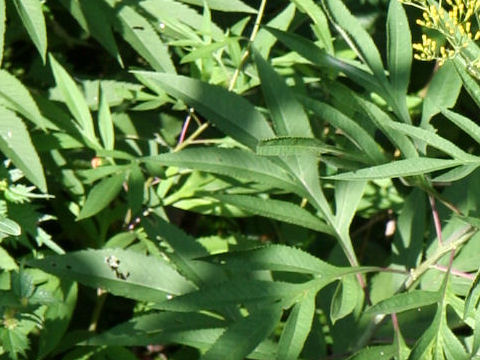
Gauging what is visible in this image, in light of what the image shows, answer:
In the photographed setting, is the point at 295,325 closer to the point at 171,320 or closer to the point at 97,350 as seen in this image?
the point at 171,320

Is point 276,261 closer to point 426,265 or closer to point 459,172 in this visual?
point 426,265

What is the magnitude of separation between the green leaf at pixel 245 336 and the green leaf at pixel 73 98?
57cm

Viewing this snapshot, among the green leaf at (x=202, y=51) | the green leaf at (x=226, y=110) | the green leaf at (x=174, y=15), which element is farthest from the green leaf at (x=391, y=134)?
the green leaf at (x=174, y=15)

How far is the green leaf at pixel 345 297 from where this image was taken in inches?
67.4

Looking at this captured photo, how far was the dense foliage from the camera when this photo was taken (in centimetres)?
170

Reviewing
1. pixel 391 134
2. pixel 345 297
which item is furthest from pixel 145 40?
pixel 345 297

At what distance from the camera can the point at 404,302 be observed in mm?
1653

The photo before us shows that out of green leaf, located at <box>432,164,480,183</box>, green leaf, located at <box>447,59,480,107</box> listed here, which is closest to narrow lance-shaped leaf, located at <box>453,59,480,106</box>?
green leaf, located at <box>447,59,480,107</box>

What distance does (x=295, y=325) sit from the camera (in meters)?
1.71

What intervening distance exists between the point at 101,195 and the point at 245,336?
0.46m

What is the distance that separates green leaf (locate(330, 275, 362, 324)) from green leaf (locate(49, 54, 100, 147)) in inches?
25.0

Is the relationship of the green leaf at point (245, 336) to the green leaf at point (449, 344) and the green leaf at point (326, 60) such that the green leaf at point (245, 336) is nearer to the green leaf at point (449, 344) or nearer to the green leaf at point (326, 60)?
the green leaf at point (449, 344)

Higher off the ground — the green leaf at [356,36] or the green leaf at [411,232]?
the green leaf at [356,36]

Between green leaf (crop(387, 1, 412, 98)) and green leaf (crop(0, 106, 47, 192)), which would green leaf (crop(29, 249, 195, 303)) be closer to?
green leaf (crop(0, 106, 47, 192))
